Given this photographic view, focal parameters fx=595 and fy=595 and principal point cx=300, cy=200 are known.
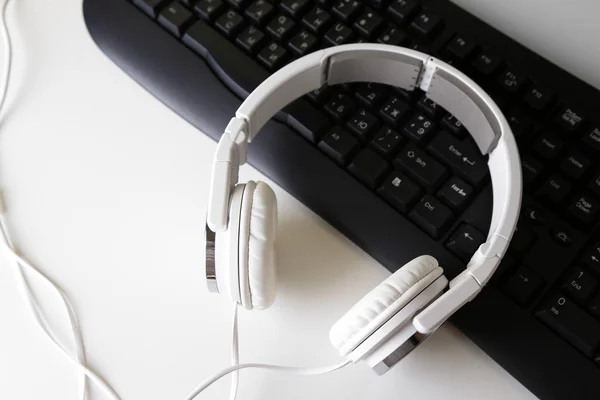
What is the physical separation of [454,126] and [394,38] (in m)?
0.09

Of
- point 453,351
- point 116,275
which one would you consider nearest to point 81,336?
point 116,275

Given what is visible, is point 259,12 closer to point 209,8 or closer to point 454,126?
point 209,8

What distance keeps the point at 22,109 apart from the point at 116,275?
18cm

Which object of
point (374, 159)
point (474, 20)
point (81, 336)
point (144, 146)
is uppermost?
point (474, 20)

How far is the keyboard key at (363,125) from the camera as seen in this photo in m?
0.45

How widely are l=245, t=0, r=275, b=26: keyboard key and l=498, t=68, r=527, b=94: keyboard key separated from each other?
19 centimetres

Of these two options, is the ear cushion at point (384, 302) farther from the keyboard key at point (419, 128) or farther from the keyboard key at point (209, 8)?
the keyboard key at point (209, 8)

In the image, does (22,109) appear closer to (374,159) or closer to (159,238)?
(159,238)

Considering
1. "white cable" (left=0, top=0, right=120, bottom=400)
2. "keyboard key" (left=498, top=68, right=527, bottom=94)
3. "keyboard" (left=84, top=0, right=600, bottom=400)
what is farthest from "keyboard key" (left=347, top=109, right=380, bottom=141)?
"white cable" (left=0, top=0, right=120, bottom=400)

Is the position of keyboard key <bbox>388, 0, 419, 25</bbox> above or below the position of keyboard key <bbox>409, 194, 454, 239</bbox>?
above

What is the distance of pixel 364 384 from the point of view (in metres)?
0.41

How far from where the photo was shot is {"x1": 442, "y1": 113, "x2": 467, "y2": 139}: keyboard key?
0.45 meters

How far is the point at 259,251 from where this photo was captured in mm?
379

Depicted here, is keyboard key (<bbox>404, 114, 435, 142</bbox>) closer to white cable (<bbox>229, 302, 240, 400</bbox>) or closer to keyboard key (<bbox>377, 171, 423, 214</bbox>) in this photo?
keyboard key (<bbox>377, 171, 423, 214</bbox>)
